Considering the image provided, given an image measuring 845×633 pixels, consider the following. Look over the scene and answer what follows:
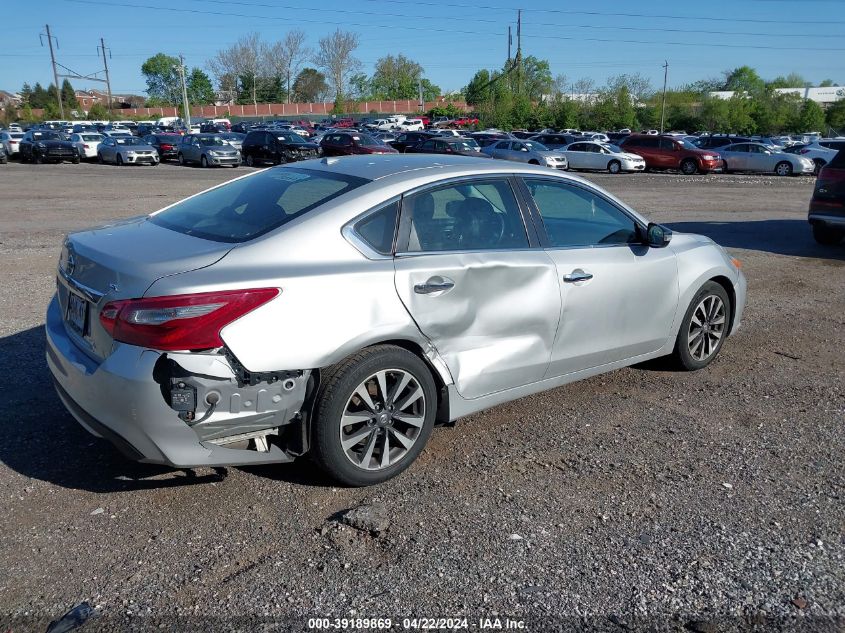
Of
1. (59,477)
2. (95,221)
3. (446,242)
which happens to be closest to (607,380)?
(446,242)

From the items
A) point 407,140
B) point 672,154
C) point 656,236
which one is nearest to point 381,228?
point 656,236

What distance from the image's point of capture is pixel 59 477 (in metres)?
3.96

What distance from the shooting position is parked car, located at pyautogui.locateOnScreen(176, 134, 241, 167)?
35.2 meters

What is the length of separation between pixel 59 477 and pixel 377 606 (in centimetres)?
202

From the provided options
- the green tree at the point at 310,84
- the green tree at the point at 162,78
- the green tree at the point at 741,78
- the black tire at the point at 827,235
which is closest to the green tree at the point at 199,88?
the green tree at the point at 162,78

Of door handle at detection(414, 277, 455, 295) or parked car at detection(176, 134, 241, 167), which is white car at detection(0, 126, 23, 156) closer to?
parked car at detection(176, 134, 241, 167)

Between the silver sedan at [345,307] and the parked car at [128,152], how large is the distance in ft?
117

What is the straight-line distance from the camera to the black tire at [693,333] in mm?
5547

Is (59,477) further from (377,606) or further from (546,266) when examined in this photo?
(546,266)

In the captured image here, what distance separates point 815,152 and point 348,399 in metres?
39.2

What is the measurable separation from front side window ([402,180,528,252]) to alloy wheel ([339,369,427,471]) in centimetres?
75

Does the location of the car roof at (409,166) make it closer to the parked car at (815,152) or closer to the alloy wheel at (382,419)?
the alloy wheel at (382,419)

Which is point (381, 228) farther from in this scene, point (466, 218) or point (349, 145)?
point (349, 145)

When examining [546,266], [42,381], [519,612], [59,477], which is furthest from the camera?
[42,381]
